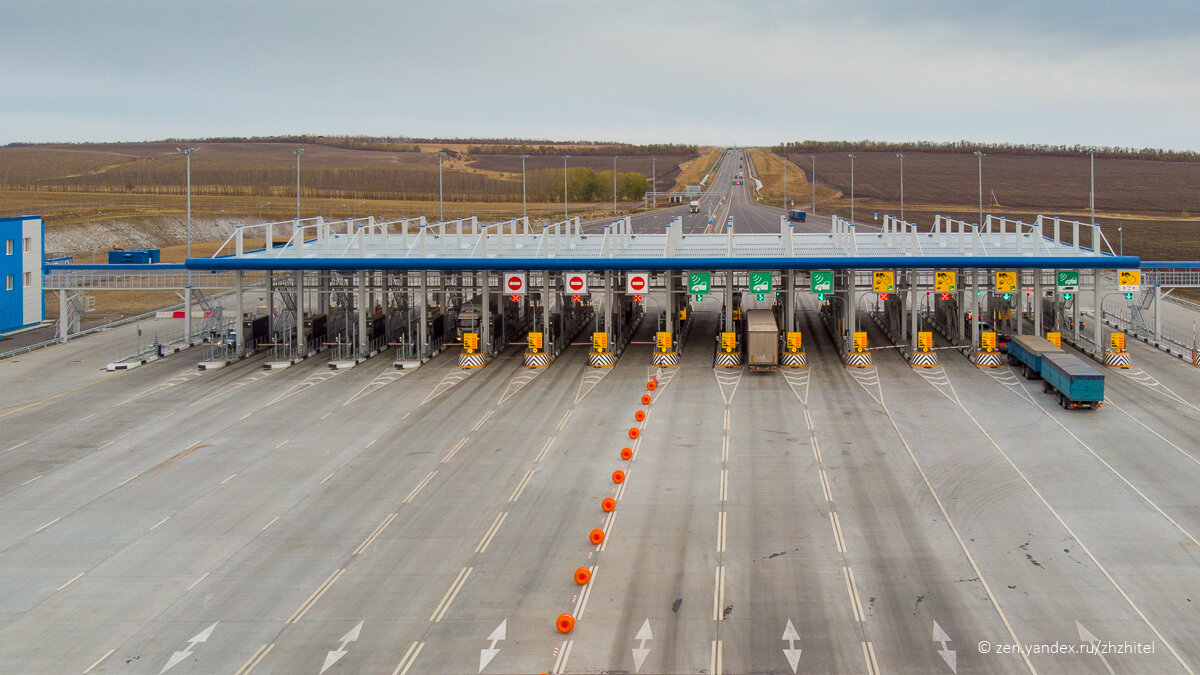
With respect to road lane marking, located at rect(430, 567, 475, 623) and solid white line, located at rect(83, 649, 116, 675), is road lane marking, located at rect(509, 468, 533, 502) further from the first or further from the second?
solid white line, located at rect(83, 649, 116, 675)

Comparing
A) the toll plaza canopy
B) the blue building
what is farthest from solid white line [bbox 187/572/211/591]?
the blue building

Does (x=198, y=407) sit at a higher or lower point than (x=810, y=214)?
lower

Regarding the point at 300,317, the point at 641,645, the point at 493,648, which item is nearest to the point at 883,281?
the point at 300,317

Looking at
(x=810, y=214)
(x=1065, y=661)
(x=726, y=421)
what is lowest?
(x=1065, y=661)

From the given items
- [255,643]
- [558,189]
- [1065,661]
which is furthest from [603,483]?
[558,189]

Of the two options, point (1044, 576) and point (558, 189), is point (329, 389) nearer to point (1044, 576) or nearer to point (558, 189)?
point (1044, 576)

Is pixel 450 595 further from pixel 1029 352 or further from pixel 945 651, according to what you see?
pixel 1029 352

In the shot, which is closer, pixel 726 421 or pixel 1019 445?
pixel 1019 445

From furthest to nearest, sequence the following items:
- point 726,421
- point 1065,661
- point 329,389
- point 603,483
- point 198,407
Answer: point 329,389 → point 198,407 → point 726,421 → point 603,483 → point 1065,661
